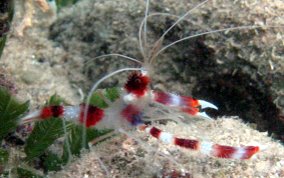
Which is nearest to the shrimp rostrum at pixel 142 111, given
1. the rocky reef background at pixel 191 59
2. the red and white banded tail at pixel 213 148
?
the red and white banded tail at pixel 213 148

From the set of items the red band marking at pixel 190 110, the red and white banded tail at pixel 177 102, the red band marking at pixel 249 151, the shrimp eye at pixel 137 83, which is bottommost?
the red band marking at pixel 249 151

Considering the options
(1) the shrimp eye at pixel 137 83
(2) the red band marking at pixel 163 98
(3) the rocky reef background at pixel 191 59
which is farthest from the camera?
(3) the rocky reef background at pixel 191 59

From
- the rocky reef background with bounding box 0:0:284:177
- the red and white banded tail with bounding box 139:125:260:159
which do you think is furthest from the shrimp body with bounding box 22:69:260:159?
the rocky reef background with bounding box 0:0:284:177

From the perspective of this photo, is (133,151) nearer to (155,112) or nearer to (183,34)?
(155,112)

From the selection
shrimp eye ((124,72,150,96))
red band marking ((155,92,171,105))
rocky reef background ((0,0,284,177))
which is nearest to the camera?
shrimp eye ((124,72,150,96))

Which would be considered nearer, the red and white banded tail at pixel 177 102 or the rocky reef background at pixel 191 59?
the red and white banded tail at pixel 177 102

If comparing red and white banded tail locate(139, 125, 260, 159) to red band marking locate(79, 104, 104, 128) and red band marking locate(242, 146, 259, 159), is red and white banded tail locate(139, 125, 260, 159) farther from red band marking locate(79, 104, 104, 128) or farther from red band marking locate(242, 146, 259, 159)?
red band marking locate(79, 104, 104, 128)

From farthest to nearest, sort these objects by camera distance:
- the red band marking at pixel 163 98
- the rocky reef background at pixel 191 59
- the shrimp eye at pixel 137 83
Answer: the rocky reef background at pixel 191 59 < the red band marking at pixel 163 98 < the shrimp eye at pixel 137 83

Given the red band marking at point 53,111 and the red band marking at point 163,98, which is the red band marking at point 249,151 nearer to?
the red band marking at point 163,98
